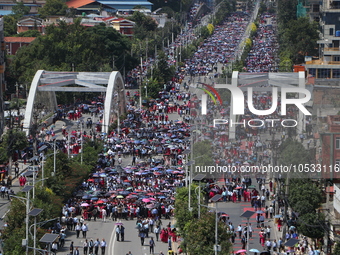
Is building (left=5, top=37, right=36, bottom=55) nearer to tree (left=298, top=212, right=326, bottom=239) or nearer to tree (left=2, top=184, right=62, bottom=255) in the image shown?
tree (left=2, top=184, right=62, bottom=255)

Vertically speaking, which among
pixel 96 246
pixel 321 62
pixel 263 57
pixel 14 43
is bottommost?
pixel 96 246

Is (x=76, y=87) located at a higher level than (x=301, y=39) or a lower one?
lower

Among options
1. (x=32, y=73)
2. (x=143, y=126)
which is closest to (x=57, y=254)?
(x=143, y=126)

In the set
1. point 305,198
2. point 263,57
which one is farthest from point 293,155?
point 263,57

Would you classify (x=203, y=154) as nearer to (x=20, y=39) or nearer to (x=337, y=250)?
(x=337, y=250)

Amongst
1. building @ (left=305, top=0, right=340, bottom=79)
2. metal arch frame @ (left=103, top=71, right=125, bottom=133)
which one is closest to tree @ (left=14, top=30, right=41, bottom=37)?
building @ (left=305, top=0, right=340, bottom=79)

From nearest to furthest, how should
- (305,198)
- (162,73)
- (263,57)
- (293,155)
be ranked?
(305,198) < (293,155) < (162,73) < (263,57)

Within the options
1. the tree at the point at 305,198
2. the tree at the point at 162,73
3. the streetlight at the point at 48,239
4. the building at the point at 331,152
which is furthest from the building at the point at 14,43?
the streetlight at the point at 48,239
